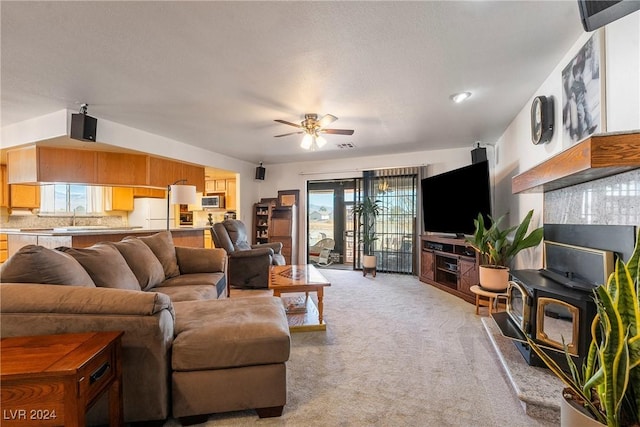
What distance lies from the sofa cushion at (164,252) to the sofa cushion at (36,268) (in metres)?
1.40

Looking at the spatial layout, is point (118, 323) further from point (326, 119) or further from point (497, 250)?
point (497, 250)

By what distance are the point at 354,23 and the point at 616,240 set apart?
198 centimetres

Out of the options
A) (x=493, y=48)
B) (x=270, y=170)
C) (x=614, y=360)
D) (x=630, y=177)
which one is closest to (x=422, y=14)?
(x=493, y=48)

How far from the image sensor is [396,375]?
192 cm

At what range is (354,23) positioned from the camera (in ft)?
5.46

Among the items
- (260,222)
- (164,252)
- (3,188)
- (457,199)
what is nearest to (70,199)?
(3,188)

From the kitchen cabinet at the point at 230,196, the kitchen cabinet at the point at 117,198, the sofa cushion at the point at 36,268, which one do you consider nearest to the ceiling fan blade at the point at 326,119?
the sofa cushion at the point at 36,268

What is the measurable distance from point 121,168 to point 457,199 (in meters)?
5.07

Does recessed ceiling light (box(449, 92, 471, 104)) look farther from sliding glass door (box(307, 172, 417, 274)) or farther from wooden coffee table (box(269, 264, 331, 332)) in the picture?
sliding glass door (box(307, 172, 417, 274))

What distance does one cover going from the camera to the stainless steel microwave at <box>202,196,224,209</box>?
22.0ft

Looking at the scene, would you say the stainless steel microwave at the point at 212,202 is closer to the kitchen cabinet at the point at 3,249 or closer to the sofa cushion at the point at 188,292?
the kitchen cabinet at the point at 3,249

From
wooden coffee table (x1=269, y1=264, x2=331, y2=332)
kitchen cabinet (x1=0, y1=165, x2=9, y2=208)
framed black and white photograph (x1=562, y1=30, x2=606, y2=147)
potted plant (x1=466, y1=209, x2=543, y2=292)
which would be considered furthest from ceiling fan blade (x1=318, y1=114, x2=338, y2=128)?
kitchen cabinet (x1=0, y1=165, x2=9, y2=208)

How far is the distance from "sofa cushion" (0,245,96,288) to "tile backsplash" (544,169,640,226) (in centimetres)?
306

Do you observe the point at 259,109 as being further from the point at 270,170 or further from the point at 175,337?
the point at 270,170
